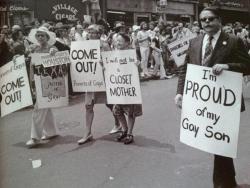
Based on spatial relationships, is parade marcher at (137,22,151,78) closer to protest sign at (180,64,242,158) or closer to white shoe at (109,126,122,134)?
white shoe at (109,126,122,134)

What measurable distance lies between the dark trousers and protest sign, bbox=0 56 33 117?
10.6ft

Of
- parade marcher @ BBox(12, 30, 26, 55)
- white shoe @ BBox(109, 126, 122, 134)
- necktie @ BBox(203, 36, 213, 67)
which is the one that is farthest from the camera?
parade marcher @ BBox(12, 30, 26, 55)

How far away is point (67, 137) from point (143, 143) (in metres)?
1.37

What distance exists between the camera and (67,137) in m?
7.94

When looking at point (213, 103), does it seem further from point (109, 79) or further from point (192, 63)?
point (109, 79)

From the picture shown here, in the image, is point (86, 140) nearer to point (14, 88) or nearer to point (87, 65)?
point (87, 65)

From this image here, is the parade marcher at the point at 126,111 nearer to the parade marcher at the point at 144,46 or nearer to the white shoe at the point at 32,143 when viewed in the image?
the white shoe at the point at 32,143

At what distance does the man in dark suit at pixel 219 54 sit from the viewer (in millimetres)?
4676

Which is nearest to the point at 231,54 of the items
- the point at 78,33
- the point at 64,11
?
the point at 78,33

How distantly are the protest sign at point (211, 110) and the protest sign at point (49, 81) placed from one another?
3.18 m

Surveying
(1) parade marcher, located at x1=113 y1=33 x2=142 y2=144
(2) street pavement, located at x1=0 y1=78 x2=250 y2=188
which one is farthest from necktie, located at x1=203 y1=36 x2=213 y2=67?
(1) parade marcher, located at x1=113 y1=33 x2=142 y2=144

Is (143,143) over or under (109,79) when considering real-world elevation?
under

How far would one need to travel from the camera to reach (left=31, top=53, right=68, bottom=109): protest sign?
7.55 meters

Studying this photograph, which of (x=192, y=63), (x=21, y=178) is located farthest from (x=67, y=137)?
(x=192, y=63)
